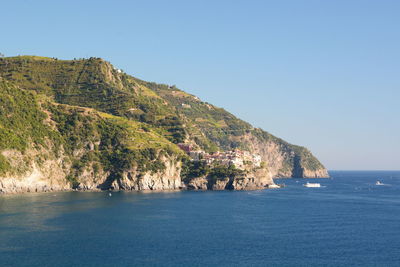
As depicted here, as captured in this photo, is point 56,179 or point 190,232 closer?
point 190,232

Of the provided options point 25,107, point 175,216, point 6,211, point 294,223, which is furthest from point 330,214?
point 25,107

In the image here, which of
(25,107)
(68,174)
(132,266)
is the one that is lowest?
(132,266)

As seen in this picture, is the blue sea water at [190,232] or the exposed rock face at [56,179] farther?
the exposed rock face at [56,179]

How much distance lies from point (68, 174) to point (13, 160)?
28.4 m

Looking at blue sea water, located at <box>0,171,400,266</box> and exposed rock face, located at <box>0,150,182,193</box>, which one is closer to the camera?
blue sea water, located at <box>0,171,400,266</box>

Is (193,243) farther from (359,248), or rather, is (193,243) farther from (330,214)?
(330,214)

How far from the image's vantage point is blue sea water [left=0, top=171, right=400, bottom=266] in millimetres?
84625

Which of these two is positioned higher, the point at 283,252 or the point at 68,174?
the point at 68,174

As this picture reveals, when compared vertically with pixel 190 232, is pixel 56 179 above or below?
above

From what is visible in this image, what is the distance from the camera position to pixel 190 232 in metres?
107

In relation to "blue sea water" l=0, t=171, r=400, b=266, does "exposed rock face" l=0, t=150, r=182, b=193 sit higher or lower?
higher

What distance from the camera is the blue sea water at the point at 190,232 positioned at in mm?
84625

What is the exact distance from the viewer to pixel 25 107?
655 ft

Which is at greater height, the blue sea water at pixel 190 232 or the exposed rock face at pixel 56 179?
the exposed rock face at pixel 56 179
